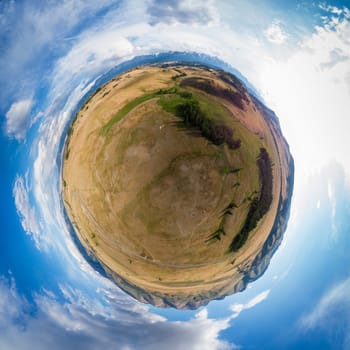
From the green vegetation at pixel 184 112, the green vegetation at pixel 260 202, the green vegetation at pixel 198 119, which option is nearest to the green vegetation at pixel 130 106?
the green vegetation at pixel 184 112

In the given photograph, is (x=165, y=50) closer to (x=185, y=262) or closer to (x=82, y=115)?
(x=82, y=115)

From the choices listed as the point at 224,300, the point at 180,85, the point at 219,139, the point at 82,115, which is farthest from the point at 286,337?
the point at 82,115

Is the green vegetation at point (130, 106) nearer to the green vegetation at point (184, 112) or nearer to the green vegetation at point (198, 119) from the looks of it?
the green vegetation at point (184, 112)

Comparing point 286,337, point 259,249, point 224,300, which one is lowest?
point 286,337

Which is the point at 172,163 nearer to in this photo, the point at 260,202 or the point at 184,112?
the point at 184,112

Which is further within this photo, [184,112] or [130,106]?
[130,106]

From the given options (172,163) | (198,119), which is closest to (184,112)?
(198,119)

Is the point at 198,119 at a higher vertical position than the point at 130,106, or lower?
lower
